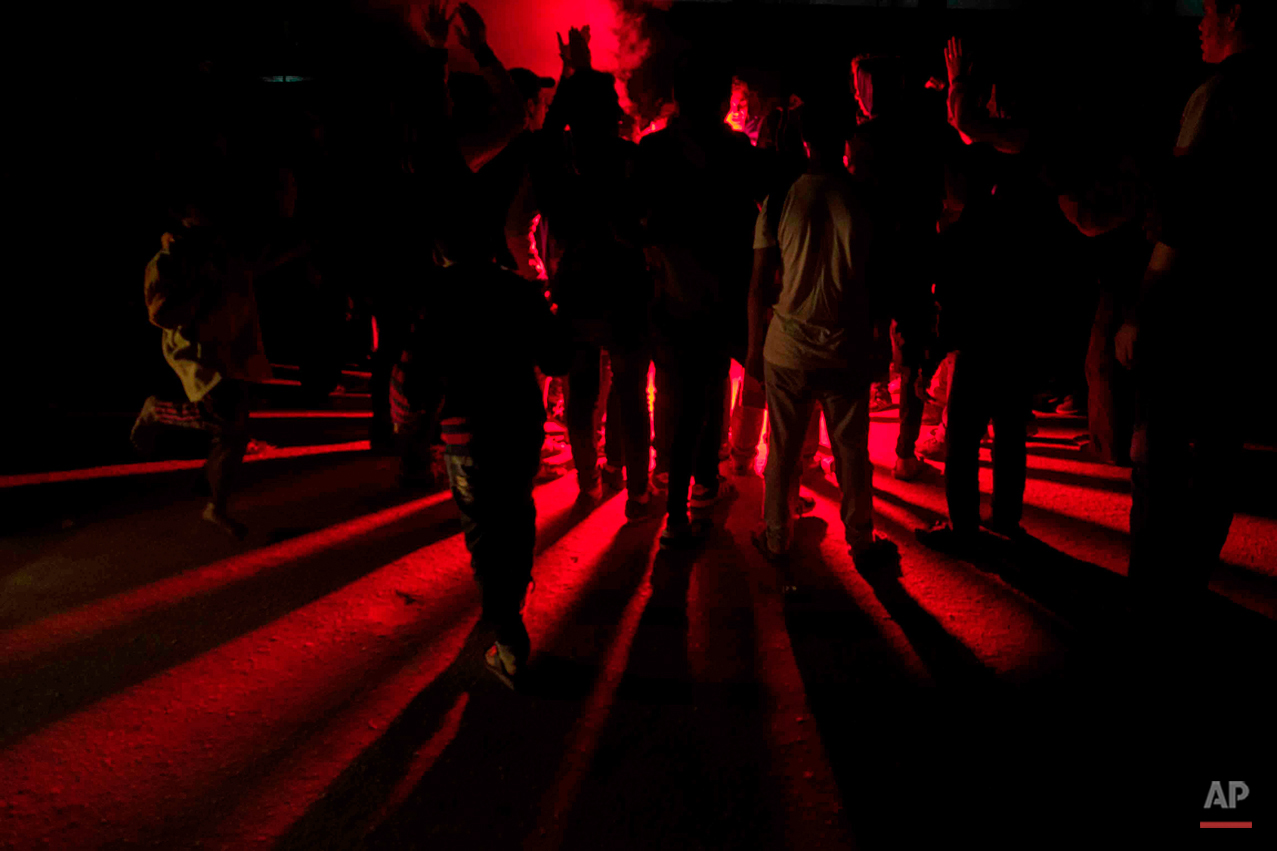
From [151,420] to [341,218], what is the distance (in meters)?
2.26

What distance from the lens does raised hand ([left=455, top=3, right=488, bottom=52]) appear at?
15.0ft

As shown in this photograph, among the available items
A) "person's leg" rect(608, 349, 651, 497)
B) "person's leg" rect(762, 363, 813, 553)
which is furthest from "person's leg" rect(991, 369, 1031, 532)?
"person's leg" rect(608, 349, 651, 497)

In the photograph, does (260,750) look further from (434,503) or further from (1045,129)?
(1045,129)

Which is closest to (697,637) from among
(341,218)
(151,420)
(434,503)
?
(434,503)

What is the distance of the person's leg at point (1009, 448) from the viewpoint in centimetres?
372

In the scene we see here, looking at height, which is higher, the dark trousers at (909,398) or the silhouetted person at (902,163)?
the silhouetted person at (902,163)

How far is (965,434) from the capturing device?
382 cm

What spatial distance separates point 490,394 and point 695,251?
1.75m

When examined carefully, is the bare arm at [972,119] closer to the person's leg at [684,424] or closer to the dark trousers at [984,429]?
the dark trousers at [984,429]

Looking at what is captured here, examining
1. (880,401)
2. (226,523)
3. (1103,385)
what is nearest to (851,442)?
(1103,385)

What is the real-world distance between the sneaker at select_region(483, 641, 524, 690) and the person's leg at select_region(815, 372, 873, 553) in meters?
1.80

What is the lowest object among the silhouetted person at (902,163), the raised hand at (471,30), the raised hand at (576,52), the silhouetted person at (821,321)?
the silhouetted person at (821,321)

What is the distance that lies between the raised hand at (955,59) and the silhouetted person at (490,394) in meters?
2.89

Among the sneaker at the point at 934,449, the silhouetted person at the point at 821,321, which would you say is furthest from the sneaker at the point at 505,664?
the sneaker at the point at 934,449
